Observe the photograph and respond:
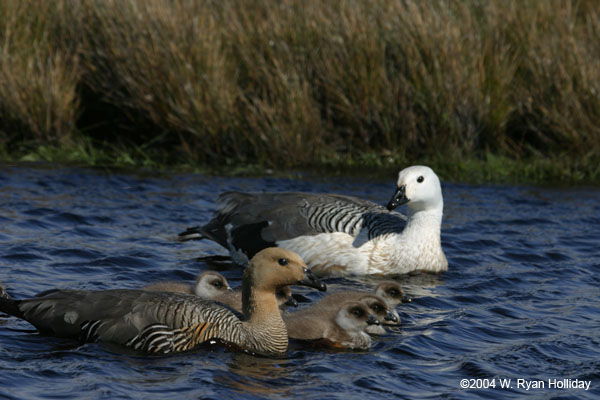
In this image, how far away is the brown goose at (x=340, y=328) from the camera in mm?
7719

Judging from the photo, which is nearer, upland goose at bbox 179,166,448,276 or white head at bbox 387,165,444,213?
upland goose at bbox 179,166,448,276

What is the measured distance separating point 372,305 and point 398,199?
222 cm

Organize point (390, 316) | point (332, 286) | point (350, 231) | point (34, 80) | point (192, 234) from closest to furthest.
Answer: point (390, 316) < point (332, 286) < point (350, 231) < point (192, 234) < point (34, 80)

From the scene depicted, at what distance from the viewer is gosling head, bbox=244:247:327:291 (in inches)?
290

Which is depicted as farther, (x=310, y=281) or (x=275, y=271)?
(x=310, y=281)

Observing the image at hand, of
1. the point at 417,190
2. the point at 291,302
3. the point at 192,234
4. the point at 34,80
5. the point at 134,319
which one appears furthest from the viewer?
the point at 34,80

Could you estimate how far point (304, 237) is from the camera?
10.1 meters

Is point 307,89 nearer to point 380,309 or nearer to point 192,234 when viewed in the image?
point 192,234

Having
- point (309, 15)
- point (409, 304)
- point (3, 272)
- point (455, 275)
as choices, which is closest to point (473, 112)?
point (309, 15)

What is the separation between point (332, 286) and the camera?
972 centimetres

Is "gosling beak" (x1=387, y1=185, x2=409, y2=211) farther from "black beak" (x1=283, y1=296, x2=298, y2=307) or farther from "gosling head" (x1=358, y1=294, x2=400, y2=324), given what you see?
"gosling head" (x1=358, y1=294, x2=400, y2=324)

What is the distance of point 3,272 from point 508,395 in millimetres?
4804

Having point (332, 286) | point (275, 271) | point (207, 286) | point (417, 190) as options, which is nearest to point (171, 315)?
point (275, 271)

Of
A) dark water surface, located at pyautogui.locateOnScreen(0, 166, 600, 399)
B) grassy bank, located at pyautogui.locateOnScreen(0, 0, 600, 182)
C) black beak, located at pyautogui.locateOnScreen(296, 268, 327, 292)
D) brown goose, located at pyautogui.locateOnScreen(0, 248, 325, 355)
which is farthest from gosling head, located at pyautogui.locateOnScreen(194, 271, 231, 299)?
grassy bank, located at pyautogui.locateOnScreen(0, 0, 600, 182)
